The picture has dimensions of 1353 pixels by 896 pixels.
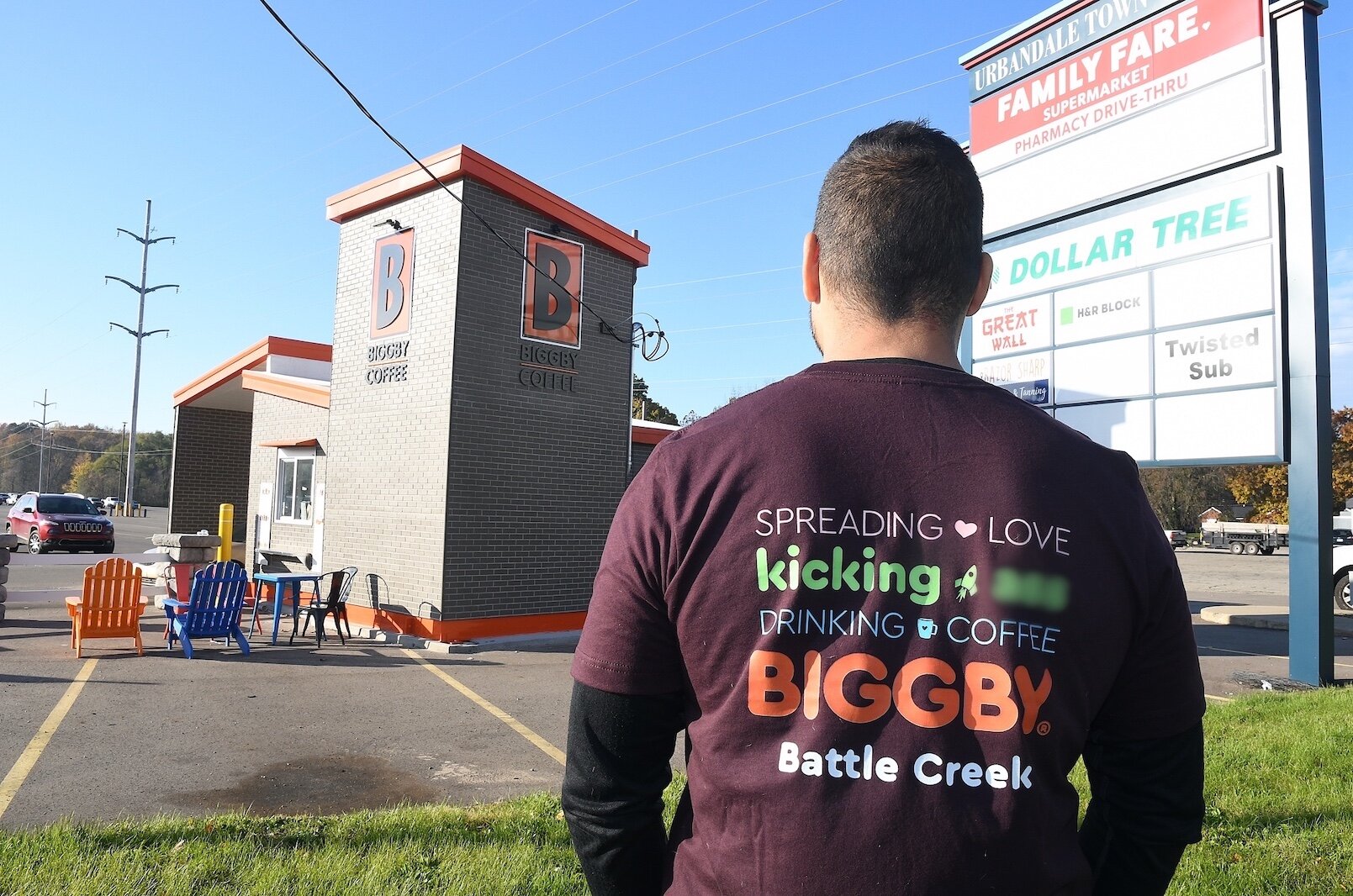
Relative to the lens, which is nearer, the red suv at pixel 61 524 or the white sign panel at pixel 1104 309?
the white sign panel at pixel 1104 309

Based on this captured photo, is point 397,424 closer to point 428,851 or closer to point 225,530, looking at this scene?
point 225,530

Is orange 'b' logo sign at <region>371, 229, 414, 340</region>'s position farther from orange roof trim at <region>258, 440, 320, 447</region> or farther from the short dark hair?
the short dark hair

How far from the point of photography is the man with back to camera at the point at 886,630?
4.23 ft

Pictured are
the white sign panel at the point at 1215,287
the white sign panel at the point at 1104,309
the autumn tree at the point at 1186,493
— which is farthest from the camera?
the autumn tree at the point at 1186,493

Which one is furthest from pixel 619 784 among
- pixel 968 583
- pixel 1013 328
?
pixel 1013 328

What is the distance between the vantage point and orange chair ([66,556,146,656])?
10727mm

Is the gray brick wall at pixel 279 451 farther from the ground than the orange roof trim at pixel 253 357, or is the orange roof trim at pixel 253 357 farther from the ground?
the orange roof trim at pixel 253 357

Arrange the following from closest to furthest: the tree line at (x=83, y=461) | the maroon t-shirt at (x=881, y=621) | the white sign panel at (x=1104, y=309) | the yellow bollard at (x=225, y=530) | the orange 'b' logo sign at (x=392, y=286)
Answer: the maroon t-shirt at (x=881, y=621), the white sign panel at (x=1104, y=309), the orange 'b' logo sign at (x=392, y=286), the yellow bollard at (x=225, y=530), the tree line at (x=83, y=461)

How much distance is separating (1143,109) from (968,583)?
32.3 ft

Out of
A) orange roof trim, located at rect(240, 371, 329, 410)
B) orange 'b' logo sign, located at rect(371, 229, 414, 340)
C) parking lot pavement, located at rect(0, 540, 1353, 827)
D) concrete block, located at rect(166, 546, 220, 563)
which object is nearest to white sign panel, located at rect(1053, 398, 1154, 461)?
parking lot pavement, located at rect(0, 540, 1353, 827)

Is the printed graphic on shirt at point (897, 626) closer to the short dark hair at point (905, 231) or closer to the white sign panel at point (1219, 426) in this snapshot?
the short dark hair at point (905, 231)

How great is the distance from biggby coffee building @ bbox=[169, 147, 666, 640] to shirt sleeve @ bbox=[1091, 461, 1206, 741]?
1139cm

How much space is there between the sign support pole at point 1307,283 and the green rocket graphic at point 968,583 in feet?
30.5

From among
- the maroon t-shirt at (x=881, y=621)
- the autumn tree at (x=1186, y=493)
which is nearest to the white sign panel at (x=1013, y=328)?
the maroon t-shirt at (x=881, y=621)
